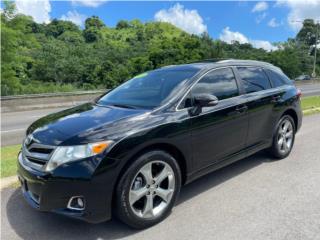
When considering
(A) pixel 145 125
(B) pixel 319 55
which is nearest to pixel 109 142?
(A) pixel 145 125

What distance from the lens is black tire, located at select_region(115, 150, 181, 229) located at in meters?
3.21

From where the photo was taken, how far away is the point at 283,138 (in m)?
5.55

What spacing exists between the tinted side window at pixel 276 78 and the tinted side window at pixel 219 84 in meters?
1.16

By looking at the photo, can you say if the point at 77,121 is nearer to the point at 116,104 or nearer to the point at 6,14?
the point at 116,104

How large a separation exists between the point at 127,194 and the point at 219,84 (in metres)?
2.06

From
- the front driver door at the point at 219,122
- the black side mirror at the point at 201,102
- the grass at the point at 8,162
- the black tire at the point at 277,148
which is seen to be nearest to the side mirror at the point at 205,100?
the black side mirror at the point at 201,102

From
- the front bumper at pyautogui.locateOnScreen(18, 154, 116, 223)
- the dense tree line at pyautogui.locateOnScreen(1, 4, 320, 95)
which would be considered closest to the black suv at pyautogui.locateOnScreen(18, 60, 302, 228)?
the front bumper at pyautogui.locateOnScreen(18, 154, 116, 223)

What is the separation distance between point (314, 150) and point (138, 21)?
117075mm

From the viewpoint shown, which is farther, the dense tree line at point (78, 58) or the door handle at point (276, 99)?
the dense tree line at point (78, 58)

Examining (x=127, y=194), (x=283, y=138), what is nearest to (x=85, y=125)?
(x=127, y=194)

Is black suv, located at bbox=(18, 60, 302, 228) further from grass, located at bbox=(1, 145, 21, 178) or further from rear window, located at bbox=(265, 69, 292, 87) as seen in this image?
grass, located at bbox=(1, 145, 21, 178)

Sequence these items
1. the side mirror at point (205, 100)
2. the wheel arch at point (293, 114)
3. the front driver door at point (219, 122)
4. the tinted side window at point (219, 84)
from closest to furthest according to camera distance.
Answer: the side mirror at point (205, 100) < the front driver door at point (219, 122) < the tinted side window at point (219, 84) < the wheel arch at point (293, 114)

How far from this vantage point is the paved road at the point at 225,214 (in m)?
3.28

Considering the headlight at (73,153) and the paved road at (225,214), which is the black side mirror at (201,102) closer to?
the paved road at (225,214)
